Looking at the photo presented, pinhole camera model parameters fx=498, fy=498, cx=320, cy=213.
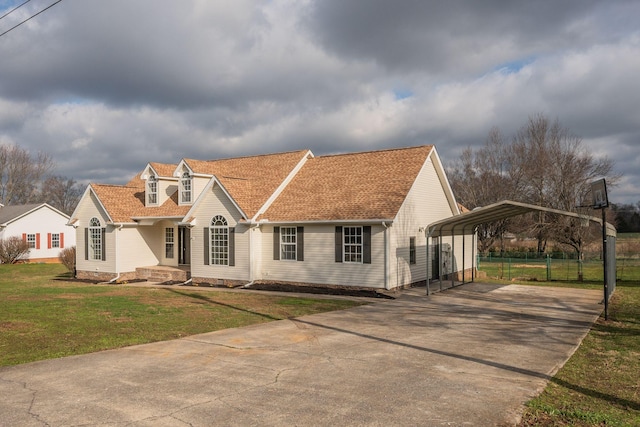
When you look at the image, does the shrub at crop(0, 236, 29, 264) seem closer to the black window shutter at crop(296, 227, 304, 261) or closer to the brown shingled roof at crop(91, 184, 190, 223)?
the brown shingled roof at crop(91, 184, 190, 223)

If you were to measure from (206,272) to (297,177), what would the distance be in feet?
21.2

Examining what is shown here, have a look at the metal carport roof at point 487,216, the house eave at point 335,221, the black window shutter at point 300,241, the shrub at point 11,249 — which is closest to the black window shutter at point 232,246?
the house eave at point 335,221

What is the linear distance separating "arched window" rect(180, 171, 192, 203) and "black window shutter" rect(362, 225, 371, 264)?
10.4m

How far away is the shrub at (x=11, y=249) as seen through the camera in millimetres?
39688

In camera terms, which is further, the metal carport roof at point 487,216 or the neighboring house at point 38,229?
the neighboring house at point 38,229

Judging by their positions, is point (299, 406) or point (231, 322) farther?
point (231, 322)

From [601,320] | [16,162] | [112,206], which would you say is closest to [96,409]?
[601,320]

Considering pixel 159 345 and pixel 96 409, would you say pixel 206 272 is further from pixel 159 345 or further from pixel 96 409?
pixel 96 409

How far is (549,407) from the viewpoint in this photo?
6.62 meters

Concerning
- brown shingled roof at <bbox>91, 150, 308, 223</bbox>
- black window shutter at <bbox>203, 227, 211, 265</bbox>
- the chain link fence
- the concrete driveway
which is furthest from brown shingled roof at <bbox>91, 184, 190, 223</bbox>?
the chain link fence

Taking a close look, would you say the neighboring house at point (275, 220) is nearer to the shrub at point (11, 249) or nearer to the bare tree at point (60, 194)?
the shrub at point (11, 249)

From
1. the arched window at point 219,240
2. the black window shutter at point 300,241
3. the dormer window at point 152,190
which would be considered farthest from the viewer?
the dormer window at point 152,190

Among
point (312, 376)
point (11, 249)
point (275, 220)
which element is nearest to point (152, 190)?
point (275, 220)

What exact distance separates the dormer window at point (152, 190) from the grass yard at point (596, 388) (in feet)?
72.2
